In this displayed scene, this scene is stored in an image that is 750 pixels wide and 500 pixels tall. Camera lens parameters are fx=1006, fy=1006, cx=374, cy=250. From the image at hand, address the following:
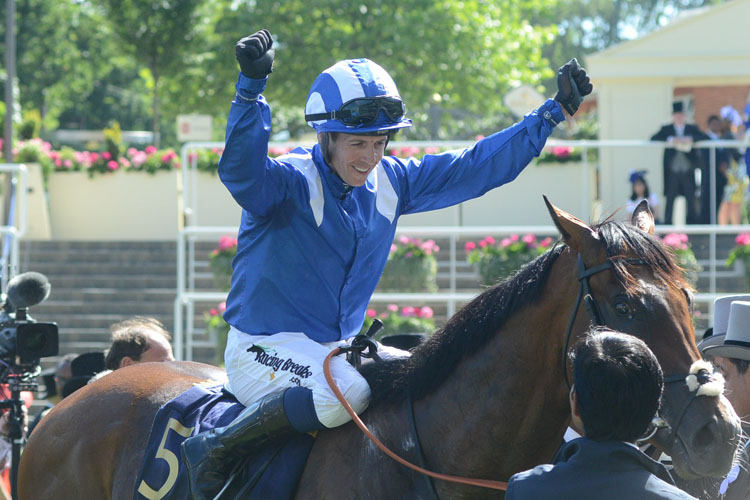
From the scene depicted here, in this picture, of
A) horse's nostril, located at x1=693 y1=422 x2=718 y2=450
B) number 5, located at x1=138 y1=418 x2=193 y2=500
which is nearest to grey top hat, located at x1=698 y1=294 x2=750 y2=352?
horse's nostril, located at x1=693 y1=422 x2=718 y2=450

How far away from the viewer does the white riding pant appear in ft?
10.0

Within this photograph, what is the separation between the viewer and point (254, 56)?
9.23ft

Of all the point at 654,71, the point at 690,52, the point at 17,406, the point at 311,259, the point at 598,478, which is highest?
the point at 690,52

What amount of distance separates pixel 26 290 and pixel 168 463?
1.91 metres

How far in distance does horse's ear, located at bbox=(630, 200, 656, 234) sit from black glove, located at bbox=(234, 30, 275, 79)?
1168 mm

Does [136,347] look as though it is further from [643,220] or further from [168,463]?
[643,220]

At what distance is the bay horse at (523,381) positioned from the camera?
2562 millimetres

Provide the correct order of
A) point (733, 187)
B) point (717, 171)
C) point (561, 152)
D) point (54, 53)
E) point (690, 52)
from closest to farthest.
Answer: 1. point (717, 171)
2. point (733, 187)
3. point (561, 152)
4. point (690, 52)
5. point (54, 53)

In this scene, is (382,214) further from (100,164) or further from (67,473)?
(100,164)

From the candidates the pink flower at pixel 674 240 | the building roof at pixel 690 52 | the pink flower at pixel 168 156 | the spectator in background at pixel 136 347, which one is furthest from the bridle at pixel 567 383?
the building roof at pixel 690 52

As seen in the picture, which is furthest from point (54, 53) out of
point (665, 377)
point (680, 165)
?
point (665, 377)

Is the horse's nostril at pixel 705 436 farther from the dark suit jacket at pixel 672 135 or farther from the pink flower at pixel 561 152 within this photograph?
the pink flower at pixel 561 152

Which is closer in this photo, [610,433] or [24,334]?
[610,433]

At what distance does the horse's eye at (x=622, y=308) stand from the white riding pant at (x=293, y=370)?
868 mm
